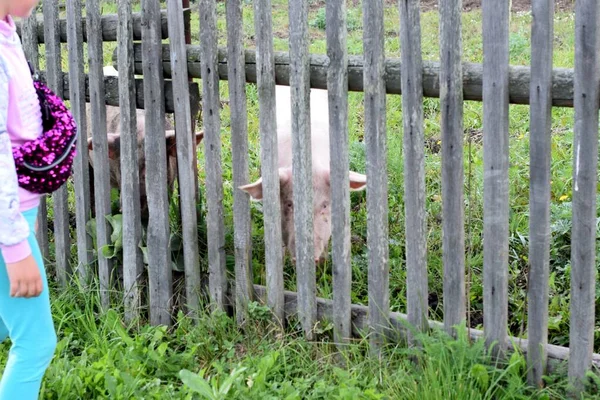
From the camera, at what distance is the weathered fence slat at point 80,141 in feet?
15.2

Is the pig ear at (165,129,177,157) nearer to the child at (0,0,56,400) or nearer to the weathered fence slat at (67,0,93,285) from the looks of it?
the weathered fence slat at (67,0,93,285)

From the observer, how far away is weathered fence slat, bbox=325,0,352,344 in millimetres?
3693

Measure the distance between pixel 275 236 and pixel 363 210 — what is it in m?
1.52

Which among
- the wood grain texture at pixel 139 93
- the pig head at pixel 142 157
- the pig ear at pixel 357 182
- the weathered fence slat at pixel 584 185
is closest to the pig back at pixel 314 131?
the pig ear at pixel 357 182

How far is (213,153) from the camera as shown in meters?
4.26

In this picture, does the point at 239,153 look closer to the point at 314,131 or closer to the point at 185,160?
the point at 185,160

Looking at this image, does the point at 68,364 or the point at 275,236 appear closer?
the point at 68,364

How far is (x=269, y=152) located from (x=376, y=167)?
0.61m

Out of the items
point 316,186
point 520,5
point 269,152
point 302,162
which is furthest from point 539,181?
point 520,5

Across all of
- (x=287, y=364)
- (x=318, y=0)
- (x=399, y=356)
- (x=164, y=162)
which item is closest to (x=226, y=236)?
(x=164, y=162)

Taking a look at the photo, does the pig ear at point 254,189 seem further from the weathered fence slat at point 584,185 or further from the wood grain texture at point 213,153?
the weathered fence slat at point 584,185

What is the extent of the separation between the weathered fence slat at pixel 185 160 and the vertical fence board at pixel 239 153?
0.83 feet

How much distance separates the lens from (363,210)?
18.4 ft

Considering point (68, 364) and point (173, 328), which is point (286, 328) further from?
point (68, 364)
